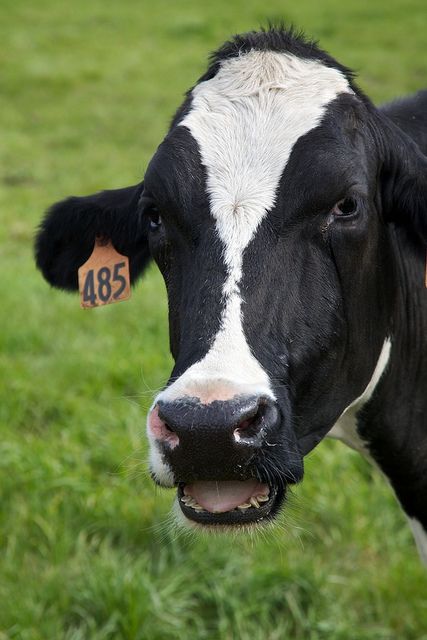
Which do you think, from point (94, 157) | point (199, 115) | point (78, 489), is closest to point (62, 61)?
point (94, 157)

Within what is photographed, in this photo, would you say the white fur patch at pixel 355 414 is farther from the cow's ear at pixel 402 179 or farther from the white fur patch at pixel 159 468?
the white fur patch at pixel 159 468

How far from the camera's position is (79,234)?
12.4 ft

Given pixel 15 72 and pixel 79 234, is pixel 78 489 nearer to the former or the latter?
pixel 79 234

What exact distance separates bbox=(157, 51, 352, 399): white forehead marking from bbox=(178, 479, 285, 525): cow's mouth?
31cm

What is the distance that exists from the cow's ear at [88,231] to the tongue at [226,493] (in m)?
1.20

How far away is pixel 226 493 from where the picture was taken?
260 cm

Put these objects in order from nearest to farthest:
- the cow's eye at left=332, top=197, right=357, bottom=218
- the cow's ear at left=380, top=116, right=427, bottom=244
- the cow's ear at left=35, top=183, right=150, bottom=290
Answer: the cow's eye at left=332, top=197, right=357, bottom=218
the cow's ear at left=380, top=116, right=427, bottom=244
the cow's ear at left=35, top=183, right=150, bottom=290

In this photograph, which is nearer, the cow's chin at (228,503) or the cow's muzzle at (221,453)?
the cow's muzzle at (221,453)

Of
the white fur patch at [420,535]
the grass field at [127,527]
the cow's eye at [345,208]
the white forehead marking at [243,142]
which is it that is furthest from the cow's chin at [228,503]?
the white fur patch at [420,535]

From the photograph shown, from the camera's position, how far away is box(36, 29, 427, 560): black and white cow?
2.49m

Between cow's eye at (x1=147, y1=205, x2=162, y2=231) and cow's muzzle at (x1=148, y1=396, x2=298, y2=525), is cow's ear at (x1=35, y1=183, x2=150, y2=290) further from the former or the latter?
cow's muzzle at (x1=148, y1=396, x2=298, y2=525)

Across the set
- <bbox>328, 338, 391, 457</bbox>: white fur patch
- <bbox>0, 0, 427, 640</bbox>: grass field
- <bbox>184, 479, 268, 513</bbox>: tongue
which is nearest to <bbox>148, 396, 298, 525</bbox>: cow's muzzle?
<bbox>184, 479, 268, 513</bbox>: tongue

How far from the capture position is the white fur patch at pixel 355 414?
3.28 m

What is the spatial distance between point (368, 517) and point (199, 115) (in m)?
2.45
